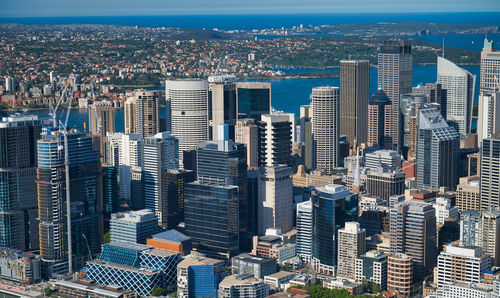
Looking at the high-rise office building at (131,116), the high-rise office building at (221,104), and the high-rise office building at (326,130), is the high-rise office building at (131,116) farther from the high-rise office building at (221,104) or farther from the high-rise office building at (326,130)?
the high-rise office building at (326,130)

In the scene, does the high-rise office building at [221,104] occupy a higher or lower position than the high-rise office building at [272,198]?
higher

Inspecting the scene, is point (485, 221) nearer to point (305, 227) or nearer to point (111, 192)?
point (305, 227)

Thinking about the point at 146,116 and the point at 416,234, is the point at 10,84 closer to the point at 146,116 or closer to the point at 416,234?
the point at 146,116

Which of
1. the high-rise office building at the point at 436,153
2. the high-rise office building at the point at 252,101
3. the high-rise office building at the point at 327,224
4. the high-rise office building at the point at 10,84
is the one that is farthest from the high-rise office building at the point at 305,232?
the high-rise office building at the point at 10,84

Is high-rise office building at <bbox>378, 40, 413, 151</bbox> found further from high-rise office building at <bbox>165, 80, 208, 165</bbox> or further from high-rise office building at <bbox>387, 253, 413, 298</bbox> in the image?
high-rise office building at <bbox>387, 253, 413, 298</bbox>

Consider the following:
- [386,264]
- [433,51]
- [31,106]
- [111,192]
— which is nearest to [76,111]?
[31,106]

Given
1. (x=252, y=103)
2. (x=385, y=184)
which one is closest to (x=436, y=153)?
(x=385, y=184)
